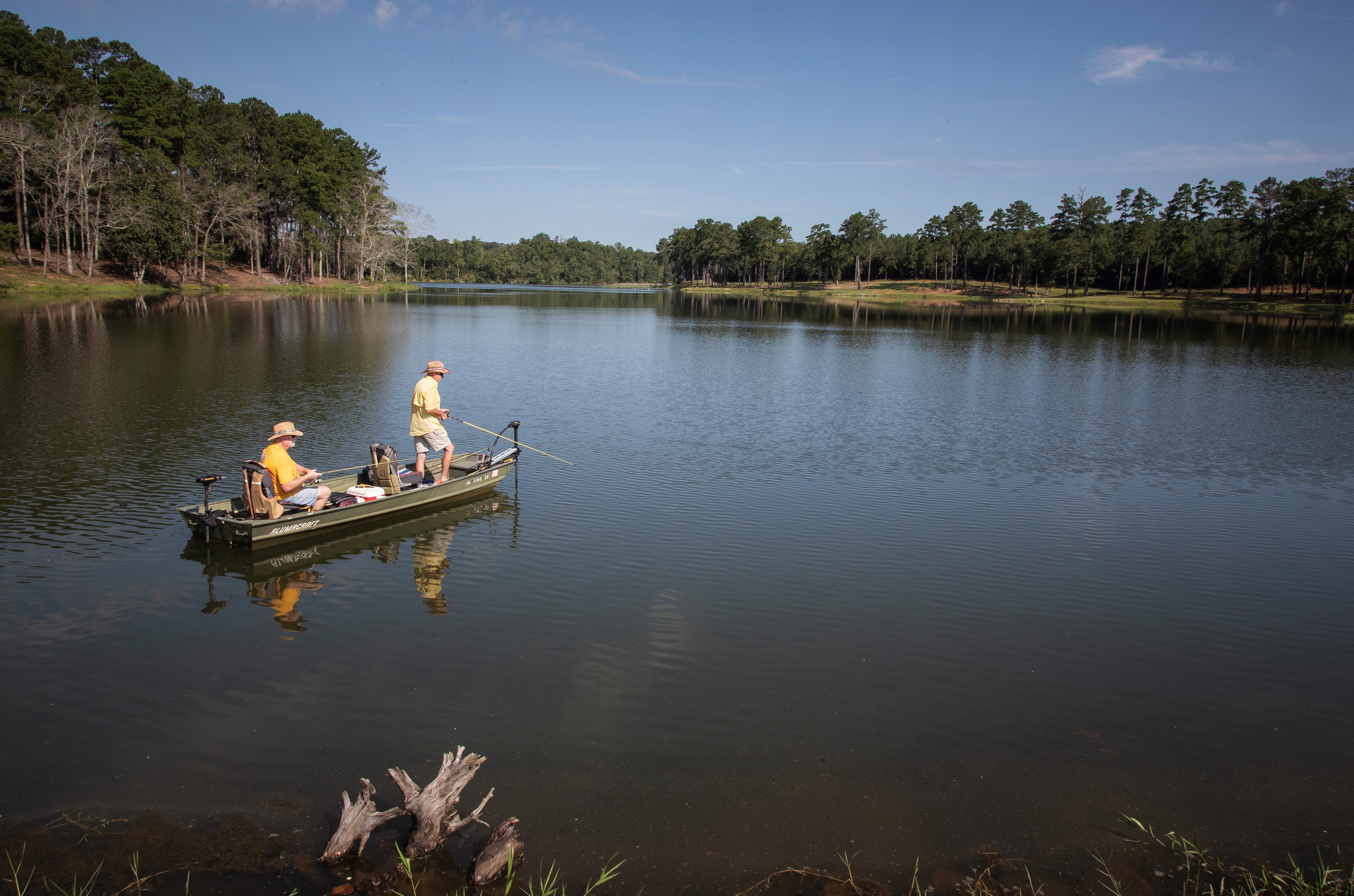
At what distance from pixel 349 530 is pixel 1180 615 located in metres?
11.2

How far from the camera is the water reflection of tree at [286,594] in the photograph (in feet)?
28.6

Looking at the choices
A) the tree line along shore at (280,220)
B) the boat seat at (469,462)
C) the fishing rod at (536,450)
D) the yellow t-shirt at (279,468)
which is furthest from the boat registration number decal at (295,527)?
the tree line along shore at (280,220)

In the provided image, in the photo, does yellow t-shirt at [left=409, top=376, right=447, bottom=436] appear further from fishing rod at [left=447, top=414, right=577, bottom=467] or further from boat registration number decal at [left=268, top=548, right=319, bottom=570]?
boat registration number decal at [left=268, top=548, right=319, bottom=570]

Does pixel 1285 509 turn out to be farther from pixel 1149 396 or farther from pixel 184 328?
pixel 184 328

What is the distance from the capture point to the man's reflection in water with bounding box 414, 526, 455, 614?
30.7ft

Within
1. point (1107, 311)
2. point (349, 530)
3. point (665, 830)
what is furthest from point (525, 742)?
point (1107, 311)

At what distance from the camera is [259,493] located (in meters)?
10.5

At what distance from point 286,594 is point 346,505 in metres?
2.10

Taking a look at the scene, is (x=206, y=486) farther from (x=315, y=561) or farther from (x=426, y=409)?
(x=426, y=409)

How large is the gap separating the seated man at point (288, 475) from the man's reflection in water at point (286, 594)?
120 cm

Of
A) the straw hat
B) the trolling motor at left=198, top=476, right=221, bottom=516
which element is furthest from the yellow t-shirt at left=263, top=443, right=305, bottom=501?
the trolling motor at left=198, top=476, right=221, bottom=516

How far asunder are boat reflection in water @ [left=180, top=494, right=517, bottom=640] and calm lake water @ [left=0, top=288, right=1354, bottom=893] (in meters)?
0.07

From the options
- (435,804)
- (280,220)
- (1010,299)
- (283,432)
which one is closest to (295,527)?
(283,432)

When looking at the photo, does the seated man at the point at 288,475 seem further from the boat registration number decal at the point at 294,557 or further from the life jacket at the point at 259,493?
the boat registration number decal at the point at 294,557
